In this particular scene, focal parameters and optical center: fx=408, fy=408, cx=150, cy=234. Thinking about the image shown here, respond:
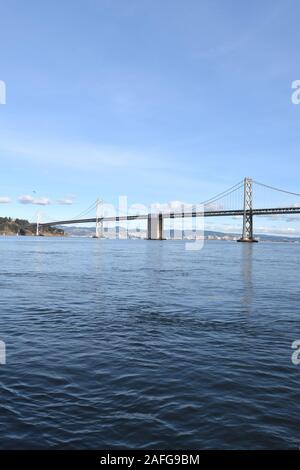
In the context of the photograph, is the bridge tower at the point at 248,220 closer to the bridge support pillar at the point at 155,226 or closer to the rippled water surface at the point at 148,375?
the bridge support pillar at the point at 155,226

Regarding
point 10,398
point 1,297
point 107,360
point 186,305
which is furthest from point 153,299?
point 10,398

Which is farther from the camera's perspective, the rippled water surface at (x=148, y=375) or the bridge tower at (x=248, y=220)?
the bridge tower at (x=248, y=220)

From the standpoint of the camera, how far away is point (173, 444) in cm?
609

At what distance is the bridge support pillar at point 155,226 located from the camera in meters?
158

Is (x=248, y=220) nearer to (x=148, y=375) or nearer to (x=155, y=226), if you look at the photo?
(x=155, y=226)

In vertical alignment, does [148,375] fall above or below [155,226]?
below

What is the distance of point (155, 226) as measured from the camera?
17000 centimetres

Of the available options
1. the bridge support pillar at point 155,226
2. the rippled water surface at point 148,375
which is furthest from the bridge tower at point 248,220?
the rippled water surface at point 148,375

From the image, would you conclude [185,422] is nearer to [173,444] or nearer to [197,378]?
[173,444]

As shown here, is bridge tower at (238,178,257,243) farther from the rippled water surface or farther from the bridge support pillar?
the rippled water surface

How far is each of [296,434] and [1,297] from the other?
1595 cm

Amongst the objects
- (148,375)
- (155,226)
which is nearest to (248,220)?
(155,226)

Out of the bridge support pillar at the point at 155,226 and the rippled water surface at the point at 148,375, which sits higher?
the bridge support pillar at the point at 155,226
